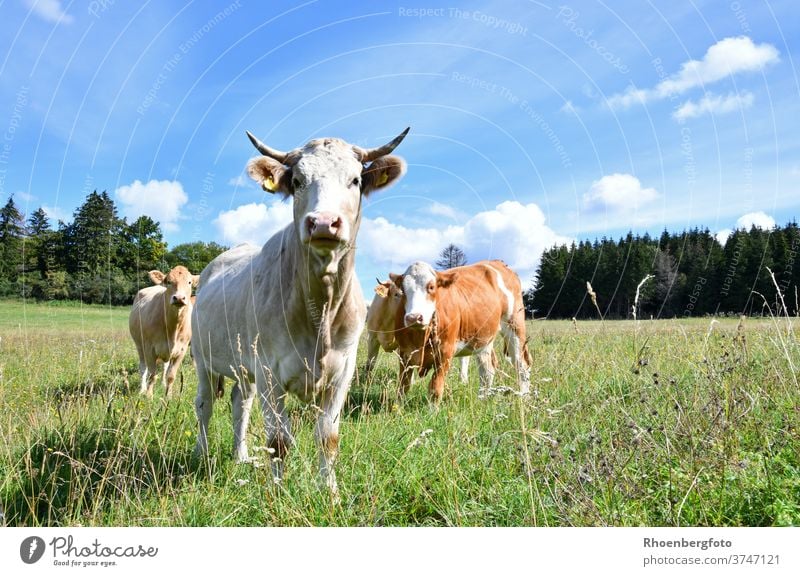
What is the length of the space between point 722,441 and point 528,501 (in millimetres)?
1473

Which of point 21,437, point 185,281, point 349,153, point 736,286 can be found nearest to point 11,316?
point 185,281

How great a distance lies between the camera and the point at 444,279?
329 inches

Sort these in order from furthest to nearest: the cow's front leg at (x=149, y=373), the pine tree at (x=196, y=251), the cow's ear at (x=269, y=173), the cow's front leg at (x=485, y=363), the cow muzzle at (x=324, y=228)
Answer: the cow's front leg at (x=149, y=373) → the cow's front leg at (x=485, y=363) → the pine tree at (x=196, y=251) → the cow's ear at (x=269, y=173) → the cow muzzle at (x=324, y=228)

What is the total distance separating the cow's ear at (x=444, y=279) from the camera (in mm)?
8344

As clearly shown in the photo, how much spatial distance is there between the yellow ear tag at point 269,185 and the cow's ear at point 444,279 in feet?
14.7

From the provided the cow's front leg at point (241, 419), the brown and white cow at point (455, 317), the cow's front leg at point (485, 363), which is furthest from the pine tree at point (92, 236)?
the cow's front leg at point (485, 363)

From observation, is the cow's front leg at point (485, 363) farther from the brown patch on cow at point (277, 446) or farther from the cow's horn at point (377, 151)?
the cow's horn at point (377, 151)

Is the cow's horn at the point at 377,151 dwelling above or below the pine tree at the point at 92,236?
above

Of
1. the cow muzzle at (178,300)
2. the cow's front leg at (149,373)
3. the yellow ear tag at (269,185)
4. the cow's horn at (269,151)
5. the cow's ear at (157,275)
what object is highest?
the cow's horn at (269,151)

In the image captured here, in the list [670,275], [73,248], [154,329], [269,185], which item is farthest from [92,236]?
[670,275]

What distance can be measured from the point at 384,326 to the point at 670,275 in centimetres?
991

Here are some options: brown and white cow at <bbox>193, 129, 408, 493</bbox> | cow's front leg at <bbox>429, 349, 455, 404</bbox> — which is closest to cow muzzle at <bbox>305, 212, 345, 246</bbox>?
brown and white cow at <bbox>193, 129, 408, 493</bbox>
